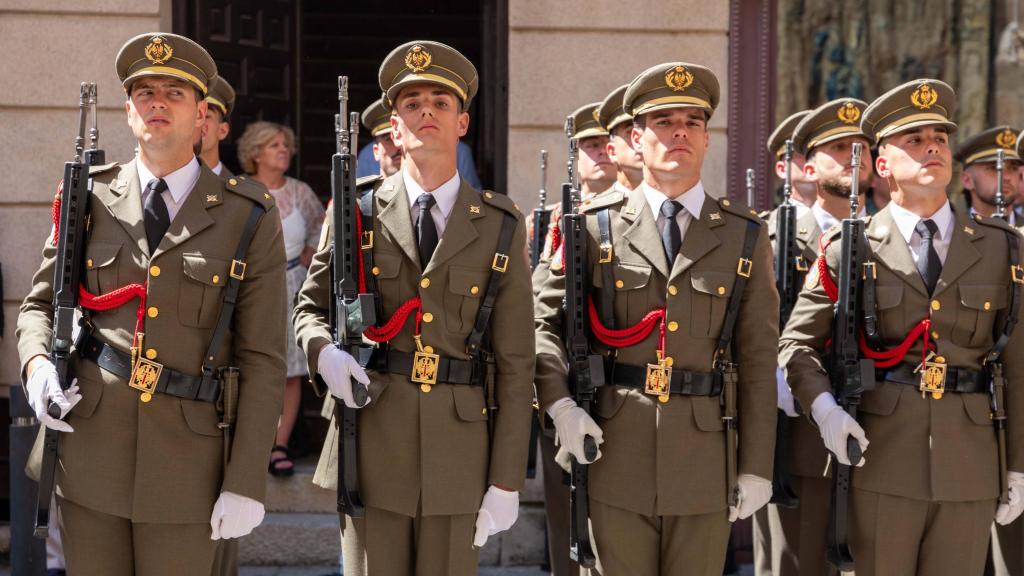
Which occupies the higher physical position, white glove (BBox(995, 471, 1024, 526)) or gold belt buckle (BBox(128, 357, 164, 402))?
gold belt buckle (BBox(128, 357, 164, 402))

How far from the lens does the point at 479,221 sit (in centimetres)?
423

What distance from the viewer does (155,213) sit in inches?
156

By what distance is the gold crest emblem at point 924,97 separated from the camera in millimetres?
4703

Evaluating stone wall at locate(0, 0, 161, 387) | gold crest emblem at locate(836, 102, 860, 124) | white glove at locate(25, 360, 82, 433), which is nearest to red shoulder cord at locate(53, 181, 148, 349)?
white glove at locate(25, 360, 82, 433)

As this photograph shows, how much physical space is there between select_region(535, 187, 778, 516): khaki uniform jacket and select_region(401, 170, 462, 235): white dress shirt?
1.68 feet

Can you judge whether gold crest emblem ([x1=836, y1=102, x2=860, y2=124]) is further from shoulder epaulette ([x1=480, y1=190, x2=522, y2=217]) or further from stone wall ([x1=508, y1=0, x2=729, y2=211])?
shoulder epaulette ([x1=480, y1=190, x2=522, y2=217])

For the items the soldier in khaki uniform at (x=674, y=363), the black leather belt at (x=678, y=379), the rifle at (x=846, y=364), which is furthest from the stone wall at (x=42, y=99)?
the rifle at (x=846, y=364)

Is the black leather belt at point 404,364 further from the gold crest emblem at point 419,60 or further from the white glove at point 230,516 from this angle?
the gold crest emblem at point 419,60

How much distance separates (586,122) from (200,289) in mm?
2894

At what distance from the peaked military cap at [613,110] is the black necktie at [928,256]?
4.61 feet

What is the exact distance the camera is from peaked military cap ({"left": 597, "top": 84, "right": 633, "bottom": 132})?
5594 mm

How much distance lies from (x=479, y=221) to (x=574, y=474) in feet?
2.92

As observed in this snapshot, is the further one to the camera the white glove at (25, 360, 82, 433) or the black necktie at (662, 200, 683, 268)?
the black necktie at (662, 200, 683, 268)

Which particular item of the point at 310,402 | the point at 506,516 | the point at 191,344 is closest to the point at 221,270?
the point at 191,344
